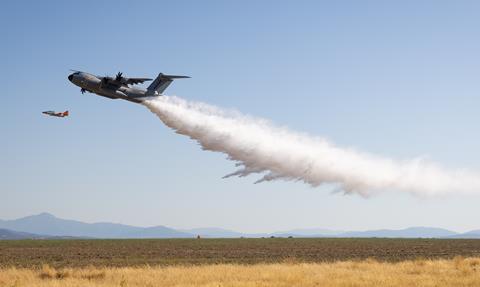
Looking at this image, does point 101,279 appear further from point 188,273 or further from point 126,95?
point 126,95

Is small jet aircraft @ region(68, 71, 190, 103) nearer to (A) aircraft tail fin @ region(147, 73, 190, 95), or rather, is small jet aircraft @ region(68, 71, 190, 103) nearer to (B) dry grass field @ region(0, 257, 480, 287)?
(A) aircraft tail fin @ region(147, 73, 190, 95)

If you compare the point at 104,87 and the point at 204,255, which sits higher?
the point at 104,87

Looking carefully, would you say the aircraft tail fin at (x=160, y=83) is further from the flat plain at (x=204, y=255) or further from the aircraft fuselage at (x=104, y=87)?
the flat plain at (x=204, y=255)

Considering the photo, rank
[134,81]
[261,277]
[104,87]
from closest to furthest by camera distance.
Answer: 1. [261,277]
2. [104,87]
3. [134,81]

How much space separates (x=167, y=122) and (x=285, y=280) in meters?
28.4

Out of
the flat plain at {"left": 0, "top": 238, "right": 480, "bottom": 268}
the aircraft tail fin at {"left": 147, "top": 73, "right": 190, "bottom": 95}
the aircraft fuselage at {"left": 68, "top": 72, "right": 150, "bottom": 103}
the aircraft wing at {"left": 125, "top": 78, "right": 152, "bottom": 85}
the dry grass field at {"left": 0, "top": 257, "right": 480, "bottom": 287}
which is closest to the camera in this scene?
the dry grass field at {"left": 0, "top": 257, "right": 480, "bottom": 287}

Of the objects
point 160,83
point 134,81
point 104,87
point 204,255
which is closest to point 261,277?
point 134,81

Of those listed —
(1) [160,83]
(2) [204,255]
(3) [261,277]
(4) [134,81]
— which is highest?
(1) [160,83]

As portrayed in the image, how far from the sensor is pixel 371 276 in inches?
1250

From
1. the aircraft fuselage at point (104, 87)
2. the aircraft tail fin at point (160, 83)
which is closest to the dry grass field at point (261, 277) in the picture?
the aircraft fuselage at point (104, 87)

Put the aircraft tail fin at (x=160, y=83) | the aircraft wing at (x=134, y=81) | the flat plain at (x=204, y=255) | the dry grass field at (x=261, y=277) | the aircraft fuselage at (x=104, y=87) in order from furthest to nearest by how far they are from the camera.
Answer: the aircraft tail fin at (x=160, y=83) < the aircraft wing at (x=134, y=81) < the aircraft fuselage at (x=104, y=87) < the flat plain at (x=204, y=255) < the dry grass field at (x=261, y=277)

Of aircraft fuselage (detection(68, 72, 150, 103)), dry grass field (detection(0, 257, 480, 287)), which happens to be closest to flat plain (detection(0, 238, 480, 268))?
dry grass field (detection(0, 257, 480, 287))

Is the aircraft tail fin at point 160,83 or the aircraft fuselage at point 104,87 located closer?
the aircraft fuselage at point 104,87

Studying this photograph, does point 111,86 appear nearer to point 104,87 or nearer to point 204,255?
point 104,87
